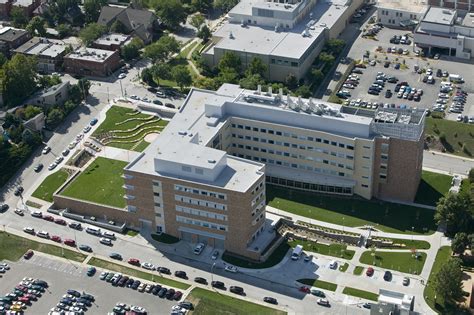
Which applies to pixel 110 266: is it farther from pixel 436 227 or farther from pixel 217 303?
pixel 436 227

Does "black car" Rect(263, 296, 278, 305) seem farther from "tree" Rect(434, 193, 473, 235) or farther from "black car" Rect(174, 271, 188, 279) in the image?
"tree" Rect(434, 193, 473, 235)

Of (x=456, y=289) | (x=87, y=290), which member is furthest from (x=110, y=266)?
(x=456, y=289)

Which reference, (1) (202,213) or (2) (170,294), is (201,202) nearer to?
(1) (202,213)

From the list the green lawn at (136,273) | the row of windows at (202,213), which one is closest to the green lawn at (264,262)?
the row of windows at (202,213)

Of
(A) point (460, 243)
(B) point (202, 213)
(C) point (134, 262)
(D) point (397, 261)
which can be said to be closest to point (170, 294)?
(C) point (134, 262)

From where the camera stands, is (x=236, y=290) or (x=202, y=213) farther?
(x=202, y=213)
